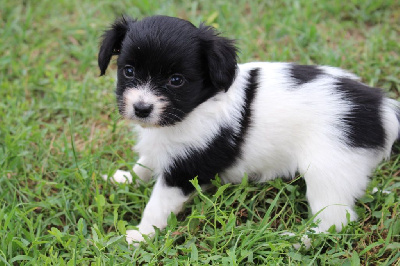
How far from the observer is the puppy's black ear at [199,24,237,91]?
3.02 m

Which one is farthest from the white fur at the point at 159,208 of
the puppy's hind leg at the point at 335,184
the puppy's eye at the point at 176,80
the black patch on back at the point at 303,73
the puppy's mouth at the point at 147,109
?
the black patch on back at the point at 303,73

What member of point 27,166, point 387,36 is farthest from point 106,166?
point 387,36

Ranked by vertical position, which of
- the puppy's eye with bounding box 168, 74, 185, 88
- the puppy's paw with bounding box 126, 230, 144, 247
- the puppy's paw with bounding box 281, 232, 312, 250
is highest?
the puppy's eye with bounding box 168, 74, 185, 88

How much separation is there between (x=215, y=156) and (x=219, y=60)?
657mm

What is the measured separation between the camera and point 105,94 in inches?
189

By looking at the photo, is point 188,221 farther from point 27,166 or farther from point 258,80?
point 27,166

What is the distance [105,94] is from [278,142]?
Answer: 2.15 metres

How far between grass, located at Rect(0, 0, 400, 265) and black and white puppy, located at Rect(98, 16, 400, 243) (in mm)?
208

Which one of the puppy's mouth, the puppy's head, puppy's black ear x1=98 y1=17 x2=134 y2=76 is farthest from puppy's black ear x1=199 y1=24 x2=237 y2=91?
puppy's black ear x1=98 y1=17 x2=134 y2=76

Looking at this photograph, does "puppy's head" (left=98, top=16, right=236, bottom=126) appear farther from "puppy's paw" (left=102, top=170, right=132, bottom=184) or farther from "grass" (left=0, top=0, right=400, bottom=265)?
"puppy's paw" (left=102, top=170, right=132, bottom=184)

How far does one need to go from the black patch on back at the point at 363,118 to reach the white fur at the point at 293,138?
0.04 metres

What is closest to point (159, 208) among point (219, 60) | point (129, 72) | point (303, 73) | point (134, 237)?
point (134, 237)

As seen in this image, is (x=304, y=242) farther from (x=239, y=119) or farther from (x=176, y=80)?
(x=176, y=80)

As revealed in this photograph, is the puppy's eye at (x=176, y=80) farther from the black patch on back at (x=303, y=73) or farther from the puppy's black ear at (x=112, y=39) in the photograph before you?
the black patch on back at (x=303, y=73)
